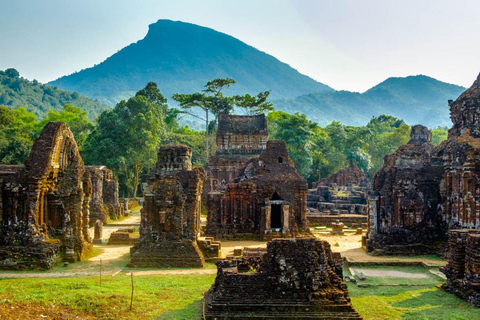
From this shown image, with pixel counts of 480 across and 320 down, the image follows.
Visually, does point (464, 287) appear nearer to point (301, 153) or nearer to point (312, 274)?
point (312, 274)

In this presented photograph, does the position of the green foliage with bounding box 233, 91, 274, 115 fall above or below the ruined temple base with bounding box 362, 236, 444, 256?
above

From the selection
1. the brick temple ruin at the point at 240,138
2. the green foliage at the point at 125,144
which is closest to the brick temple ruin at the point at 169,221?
the brick temple ruin at the point at 240,138

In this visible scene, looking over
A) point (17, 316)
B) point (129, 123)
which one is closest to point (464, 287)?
point (17, 316)

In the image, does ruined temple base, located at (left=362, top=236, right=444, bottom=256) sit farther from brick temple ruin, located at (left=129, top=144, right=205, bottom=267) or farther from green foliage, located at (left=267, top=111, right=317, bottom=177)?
green foliage, located at (left=267, top=111, right=317, bottom=177)

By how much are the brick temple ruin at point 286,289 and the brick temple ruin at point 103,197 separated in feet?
60.9

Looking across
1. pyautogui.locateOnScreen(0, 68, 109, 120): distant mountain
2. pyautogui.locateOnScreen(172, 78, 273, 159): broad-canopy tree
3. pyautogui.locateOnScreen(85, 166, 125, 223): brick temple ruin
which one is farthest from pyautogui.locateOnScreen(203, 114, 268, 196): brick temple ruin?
pyautogui.locateOnScreen(0, 68, 109, 120): distant mountain

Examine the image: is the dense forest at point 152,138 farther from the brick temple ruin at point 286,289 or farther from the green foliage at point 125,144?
the brick temple ruin at point 286,289

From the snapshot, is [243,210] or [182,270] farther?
[243,210]

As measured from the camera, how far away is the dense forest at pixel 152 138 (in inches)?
1604

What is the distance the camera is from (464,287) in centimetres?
1177

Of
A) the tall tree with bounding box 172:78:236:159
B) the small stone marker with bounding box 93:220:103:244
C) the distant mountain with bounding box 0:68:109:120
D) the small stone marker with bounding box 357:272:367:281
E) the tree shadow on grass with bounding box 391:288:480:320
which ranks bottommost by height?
the tree shadow on grass with bounding box 391:288:480:320

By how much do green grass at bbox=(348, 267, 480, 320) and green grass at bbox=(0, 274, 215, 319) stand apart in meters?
3.99

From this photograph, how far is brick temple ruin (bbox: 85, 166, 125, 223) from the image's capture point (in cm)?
2730

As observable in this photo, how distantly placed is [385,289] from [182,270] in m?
6.29
